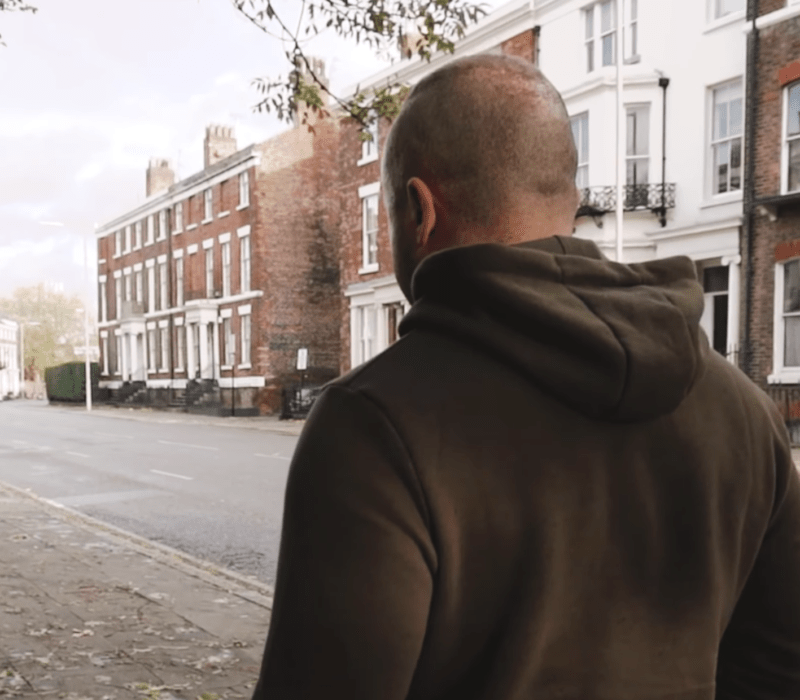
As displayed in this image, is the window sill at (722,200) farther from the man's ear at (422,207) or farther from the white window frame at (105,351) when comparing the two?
the white window frame at (105,351)

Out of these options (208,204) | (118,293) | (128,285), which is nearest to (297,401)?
(208,204)

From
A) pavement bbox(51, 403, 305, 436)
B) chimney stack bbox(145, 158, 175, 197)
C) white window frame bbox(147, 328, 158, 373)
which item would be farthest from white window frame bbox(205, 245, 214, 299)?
chimney stack bbox(145, 158, 175, 197)

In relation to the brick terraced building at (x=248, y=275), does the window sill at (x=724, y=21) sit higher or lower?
higher

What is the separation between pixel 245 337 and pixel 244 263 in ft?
10.3

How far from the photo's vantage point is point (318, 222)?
3731cm

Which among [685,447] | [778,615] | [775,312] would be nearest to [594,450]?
[685,447]

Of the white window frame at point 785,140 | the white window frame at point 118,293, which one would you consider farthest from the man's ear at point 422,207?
the white window frame at point 118,293

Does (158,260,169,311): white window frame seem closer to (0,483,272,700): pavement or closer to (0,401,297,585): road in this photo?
(0,401,297,585): road

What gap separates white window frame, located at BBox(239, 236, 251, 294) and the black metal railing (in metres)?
7.36

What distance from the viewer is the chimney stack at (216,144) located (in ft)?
142

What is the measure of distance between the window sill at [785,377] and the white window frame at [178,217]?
1246 inches

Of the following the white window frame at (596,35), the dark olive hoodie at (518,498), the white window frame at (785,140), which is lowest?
the dark olive hoodie at (518,498)

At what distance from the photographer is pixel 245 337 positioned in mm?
36438

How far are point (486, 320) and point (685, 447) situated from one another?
1.20ft
